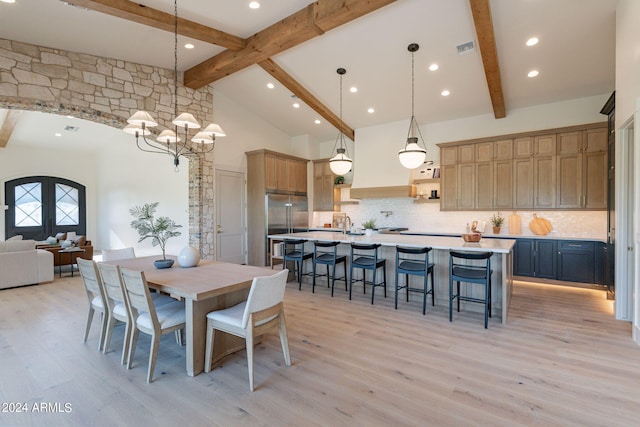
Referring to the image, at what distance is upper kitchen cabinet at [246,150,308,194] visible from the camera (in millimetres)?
7250

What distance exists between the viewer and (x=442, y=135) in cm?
694

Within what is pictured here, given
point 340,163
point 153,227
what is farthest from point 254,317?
point 340,163

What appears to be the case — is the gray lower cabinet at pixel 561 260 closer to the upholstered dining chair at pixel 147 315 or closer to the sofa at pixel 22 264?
the upholstered dining chair at pixel 147 315

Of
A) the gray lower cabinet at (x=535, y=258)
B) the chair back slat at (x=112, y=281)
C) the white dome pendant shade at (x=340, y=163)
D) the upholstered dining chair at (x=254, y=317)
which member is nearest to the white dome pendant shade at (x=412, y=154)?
the white dome pendant shade at (x=340, y=163)

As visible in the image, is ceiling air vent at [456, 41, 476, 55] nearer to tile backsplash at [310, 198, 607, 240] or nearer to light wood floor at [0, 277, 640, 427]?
tile backsplash at [310, 198, 607, 240]

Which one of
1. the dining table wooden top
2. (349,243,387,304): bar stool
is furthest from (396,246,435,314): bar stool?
the dining table wooden top

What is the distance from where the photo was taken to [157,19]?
4.20 metres

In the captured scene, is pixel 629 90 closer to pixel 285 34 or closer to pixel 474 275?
pixel 474 275

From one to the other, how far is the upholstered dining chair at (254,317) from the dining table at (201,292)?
A: 0.28 feet

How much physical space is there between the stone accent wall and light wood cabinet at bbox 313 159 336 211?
2922mm

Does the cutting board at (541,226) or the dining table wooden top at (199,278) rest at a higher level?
the cutting board at (541,226)

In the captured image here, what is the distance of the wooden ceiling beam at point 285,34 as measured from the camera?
3.99 meters

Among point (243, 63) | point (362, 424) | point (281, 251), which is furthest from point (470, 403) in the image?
point (243, 63)

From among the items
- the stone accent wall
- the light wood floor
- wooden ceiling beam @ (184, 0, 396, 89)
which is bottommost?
the light wood floor
